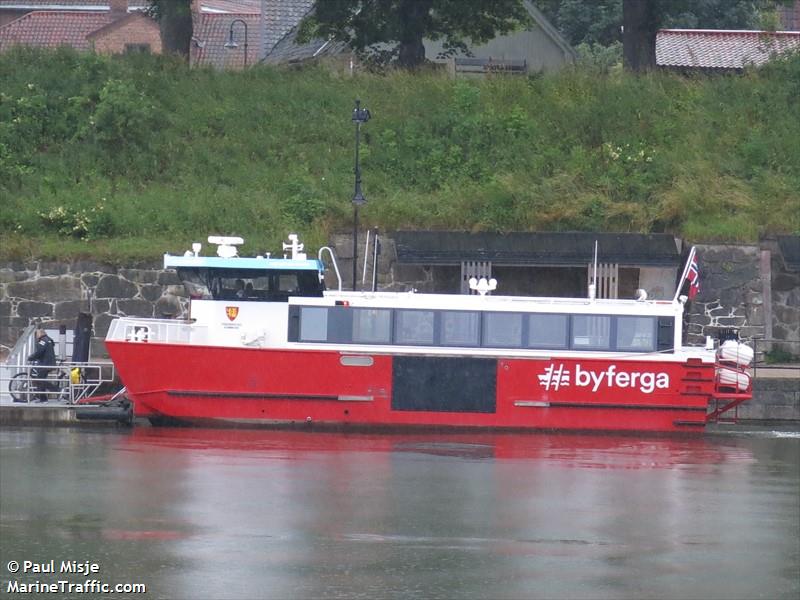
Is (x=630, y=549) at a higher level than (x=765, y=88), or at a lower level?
lower

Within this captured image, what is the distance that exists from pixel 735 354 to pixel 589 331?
3.01 meters

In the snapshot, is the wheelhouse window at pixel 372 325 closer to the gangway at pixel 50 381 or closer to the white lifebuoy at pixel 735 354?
the gangway at pixel 50 381

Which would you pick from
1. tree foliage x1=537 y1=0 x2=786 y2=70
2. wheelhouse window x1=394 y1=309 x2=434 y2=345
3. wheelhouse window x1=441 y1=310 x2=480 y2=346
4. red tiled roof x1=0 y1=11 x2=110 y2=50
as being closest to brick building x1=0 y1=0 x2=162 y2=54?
red tiled roof x1=0 y1=11 x2=110 y2=50

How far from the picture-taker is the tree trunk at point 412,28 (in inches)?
1539

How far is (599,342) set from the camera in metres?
25.6

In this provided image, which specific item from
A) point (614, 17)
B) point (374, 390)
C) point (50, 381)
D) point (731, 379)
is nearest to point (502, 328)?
point (374, 390)

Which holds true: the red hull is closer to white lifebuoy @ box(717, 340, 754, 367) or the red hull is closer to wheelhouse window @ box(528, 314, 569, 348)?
wheelhouse window @ box(528, 314, 569, 348)

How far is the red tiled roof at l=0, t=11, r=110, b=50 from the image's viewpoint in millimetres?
64625

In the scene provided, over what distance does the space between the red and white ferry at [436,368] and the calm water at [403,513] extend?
1.35ft

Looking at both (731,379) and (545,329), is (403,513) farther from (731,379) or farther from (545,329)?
(731,379)

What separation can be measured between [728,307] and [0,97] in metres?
18.6

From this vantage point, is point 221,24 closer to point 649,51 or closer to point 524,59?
point 524,59

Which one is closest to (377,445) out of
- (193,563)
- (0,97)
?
(193,563)

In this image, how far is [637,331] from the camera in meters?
25.5
